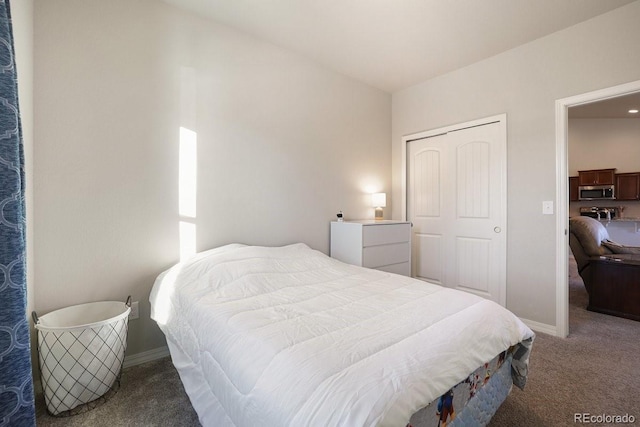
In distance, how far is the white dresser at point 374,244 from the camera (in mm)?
2764

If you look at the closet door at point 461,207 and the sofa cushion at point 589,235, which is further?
the sofa cushion at point 589,235

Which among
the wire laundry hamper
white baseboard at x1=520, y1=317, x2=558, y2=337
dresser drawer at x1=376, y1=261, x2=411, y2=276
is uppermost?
dresser drawer at x1=376, y1=261, x2=411, y2=276

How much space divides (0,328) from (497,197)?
3470 millimetres

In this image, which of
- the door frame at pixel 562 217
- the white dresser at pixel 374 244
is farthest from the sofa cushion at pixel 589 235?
the white dresser at pixel 374 244

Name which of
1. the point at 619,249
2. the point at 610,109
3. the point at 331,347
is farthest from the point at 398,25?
the point at 610,109

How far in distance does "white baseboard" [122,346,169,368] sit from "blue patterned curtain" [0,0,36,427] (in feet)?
3.82

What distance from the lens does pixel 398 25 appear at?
7.82 feet

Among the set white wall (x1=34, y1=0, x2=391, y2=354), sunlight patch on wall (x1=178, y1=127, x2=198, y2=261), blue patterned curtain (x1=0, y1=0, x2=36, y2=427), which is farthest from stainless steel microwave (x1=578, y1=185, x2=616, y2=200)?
blue patterned curtain (x1=0, y1=0, x2=36, y2=427)

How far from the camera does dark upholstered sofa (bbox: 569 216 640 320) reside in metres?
2.86

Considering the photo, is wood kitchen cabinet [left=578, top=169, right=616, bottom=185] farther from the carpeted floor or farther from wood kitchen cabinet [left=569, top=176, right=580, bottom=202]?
the carpeted floor

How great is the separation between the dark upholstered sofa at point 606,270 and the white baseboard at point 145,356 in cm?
421

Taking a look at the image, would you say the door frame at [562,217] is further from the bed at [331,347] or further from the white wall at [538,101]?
the bed at [331,347]

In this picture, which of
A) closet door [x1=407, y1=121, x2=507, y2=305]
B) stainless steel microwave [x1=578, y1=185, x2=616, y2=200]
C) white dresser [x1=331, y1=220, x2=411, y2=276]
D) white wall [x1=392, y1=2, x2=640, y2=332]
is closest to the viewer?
white wall [x1=392, y1=2, x2=640, y2=332]

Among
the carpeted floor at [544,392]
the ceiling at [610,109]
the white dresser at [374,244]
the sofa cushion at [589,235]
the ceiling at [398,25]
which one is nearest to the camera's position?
the carpeted floor at [544,392]
